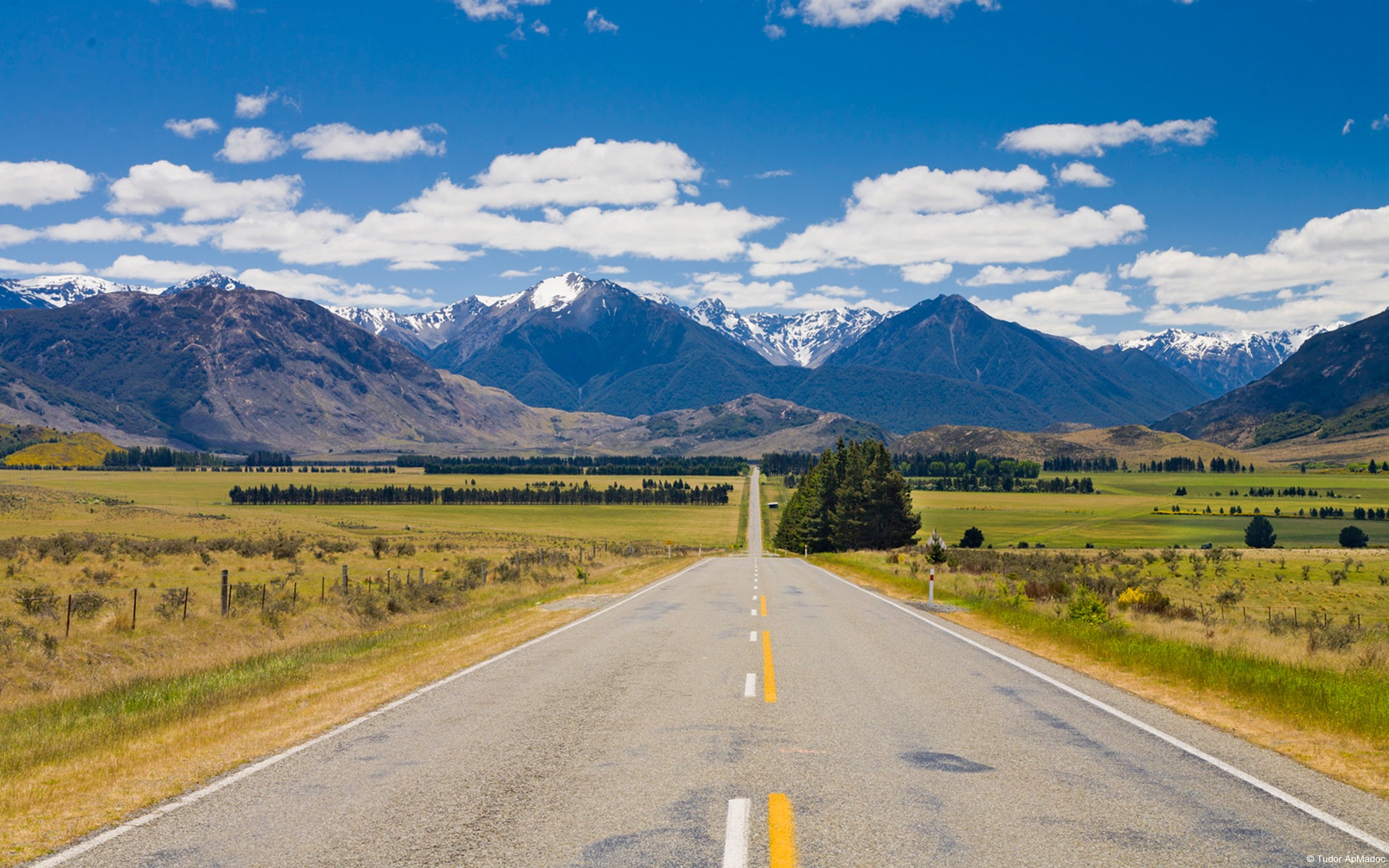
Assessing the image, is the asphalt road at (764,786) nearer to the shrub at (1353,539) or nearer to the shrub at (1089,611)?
the shrub at (1089,611)

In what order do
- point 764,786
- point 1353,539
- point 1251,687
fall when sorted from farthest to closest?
point 1353,539 < point 1251,687 < point 764,786

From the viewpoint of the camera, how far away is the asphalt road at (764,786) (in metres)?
6.61

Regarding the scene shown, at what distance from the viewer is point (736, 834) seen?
6801mm

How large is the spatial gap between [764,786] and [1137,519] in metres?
148

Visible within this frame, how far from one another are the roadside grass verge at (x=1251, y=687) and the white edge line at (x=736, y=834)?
6.07m

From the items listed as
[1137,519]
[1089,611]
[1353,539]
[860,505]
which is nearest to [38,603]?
[1089,611]

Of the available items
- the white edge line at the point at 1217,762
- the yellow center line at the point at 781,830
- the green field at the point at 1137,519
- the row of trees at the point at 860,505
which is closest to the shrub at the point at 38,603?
the yellow center line at the point at 781,830

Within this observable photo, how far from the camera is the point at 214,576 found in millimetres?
38062

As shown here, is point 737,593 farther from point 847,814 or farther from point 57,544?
point 57,544

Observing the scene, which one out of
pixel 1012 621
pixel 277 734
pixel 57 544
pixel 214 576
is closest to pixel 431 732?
pixel 277 734

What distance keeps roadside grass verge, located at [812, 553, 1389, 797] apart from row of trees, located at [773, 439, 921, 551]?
6074cm

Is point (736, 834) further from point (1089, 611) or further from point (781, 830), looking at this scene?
point (1089, 611)

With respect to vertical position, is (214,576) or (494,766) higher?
(494,766)

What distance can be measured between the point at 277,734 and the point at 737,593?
23464 mm
